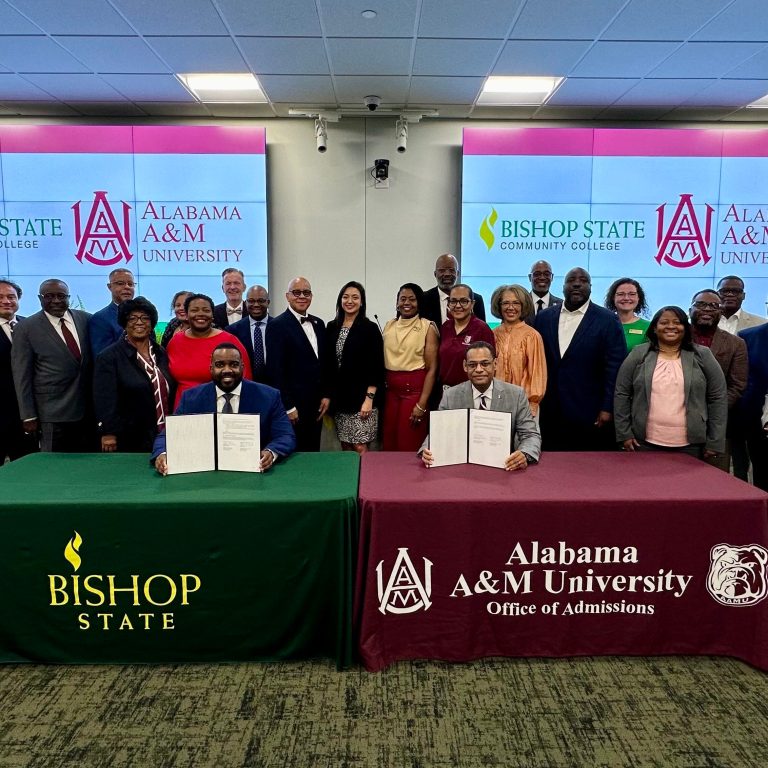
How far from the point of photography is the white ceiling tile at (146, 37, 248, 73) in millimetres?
4004

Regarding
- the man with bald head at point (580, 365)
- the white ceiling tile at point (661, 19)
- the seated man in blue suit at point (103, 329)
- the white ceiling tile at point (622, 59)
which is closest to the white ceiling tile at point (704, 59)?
the white ceiling tile at point (622, 59)

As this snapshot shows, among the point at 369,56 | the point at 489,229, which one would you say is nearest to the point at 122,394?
the point at 369,56

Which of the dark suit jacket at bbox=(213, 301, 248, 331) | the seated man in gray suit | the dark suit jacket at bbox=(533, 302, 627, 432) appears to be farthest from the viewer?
the dark suit jacket at bbox=(213, 301, 248, 331)

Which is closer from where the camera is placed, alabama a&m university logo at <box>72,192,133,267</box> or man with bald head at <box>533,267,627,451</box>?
man with bald head at <box>533,267,627,451</box>

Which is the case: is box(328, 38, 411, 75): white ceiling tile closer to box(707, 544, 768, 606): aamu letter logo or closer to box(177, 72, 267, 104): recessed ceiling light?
box(177, 72, 267, 104): recessed ceiling light

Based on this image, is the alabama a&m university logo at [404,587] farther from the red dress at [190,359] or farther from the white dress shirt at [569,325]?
the white dress shirt at [569,325]

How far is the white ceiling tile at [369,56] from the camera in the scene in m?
4.00

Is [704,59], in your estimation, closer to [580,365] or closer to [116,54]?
[580,365]

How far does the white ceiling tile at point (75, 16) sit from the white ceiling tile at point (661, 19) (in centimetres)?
308

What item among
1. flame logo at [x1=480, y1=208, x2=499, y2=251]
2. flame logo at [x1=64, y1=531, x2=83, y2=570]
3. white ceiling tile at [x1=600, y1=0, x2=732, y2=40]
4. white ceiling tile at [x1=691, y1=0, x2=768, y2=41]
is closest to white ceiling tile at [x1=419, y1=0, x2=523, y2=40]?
white ceiling tile at [x1=600, y1=0, x2=732, y2=40]

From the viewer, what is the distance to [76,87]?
4848mm

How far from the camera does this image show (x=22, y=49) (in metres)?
4.14

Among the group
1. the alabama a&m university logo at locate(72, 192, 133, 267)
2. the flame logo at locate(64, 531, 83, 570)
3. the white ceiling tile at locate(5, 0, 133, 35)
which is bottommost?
the flame logo at locate(64, 531, 83, 570)

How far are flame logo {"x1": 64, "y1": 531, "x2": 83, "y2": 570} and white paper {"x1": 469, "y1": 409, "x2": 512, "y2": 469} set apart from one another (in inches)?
59.9
